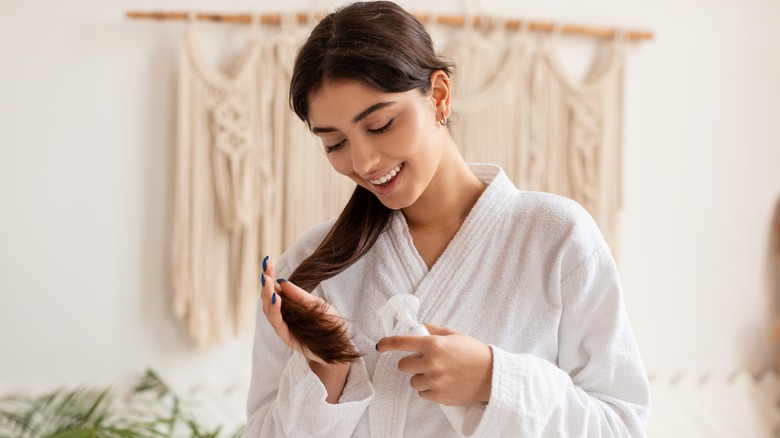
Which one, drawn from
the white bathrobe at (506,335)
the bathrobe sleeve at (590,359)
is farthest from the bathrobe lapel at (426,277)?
the bathrobe sleeve at (590,359)

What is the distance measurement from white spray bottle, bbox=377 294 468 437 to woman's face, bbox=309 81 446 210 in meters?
0.13

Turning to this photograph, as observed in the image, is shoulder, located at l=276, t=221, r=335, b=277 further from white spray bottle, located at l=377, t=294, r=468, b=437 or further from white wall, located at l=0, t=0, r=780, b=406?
white wall, located at l=0, t=0, r=780, b=406

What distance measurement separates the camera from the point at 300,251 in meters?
1.12

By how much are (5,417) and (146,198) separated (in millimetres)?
664

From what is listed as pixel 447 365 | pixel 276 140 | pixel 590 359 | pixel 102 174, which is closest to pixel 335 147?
pixel 447 365

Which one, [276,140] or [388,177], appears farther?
[276,140]

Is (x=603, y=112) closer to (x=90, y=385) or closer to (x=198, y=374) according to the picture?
(x=198, y=374)

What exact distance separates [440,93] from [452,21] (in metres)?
→ 1.42

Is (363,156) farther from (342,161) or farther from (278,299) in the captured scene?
(278,299)

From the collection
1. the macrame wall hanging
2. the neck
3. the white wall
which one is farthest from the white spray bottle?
the white wall

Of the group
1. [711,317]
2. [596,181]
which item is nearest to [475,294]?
[596,181]

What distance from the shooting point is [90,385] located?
7.41ft

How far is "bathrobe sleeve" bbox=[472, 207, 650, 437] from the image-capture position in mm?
917

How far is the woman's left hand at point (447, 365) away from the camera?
0.85 m
